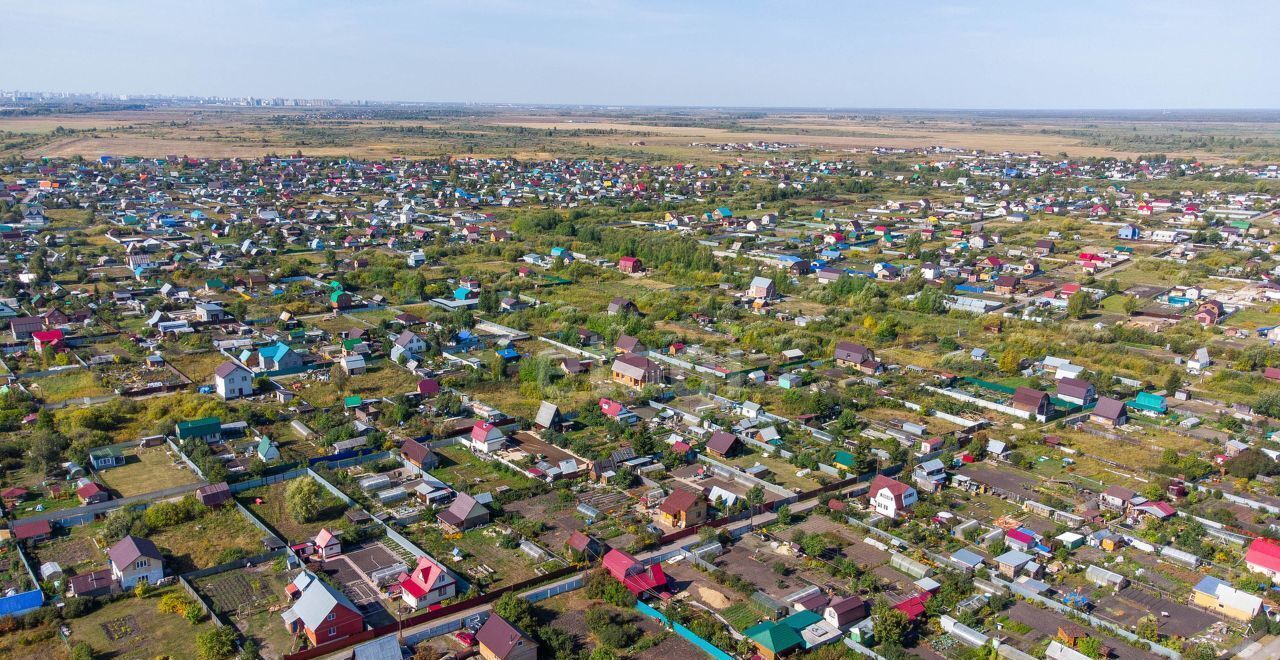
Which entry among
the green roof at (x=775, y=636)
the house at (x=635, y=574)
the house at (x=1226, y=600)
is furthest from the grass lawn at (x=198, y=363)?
the house at (x=1226, y=600)

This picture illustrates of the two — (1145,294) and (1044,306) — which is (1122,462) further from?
(1145,294)

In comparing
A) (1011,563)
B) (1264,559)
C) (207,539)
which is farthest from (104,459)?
(1264,559)

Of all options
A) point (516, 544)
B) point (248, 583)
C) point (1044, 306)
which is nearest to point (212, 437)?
point (248, 583)

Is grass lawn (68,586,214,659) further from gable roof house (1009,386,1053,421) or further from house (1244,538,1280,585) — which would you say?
gable roof house (1009,386,1053,421)

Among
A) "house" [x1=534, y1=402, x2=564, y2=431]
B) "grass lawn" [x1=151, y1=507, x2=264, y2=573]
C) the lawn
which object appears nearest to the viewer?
the lawn

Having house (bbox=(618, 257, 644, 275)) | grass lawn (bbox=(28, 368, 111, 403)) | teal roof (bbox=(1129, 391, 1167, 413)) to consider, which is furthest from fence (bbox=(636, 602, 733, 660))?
house (bbox=(618, 257, 644, 275))

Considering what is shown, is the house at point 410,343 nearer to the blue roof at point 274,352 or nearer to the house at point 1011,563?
the blue roof at point 274,352
